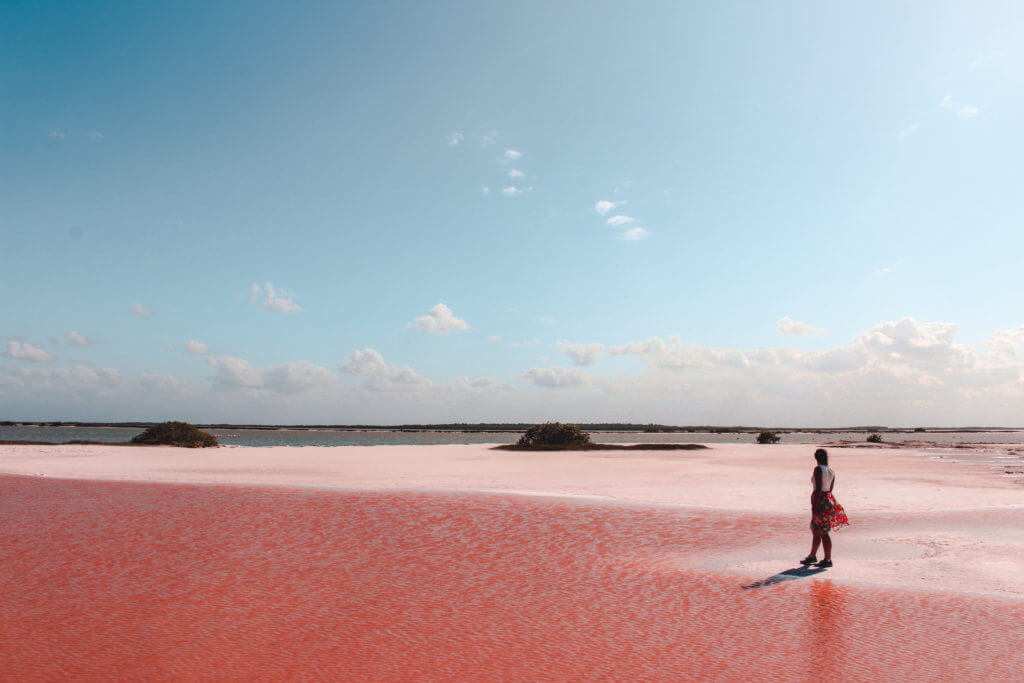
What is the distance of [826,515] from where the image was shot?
10.4 m

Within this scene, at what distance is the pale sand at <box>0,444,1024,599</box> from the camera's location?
402 inches

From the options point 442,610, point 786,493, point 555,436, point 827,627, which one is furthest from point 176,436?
point 827,627

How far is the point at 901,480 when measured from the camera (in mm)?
25875

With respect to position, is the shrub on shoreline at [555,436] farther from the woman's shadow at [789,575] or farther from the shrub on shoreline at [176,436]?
the woman's shadow at [789,575]

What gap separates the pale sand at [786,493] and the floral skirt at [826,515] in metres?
0.67

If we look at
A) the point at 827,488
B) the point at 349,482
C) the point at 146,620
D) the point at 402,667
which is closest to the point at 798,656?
the point at 402,667

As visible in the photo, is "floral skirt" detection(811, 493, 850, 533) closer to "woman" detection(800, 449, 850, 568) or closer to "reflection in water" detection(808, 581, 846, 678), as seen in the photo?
"woman" detection(800, 449, 850, 568)

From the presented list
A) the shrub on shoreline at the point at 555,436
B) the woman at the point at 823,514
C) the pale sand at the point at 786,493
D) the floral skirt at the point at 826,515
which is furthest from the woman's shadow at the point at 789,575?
the shrub on shoreline at the point at 555,436

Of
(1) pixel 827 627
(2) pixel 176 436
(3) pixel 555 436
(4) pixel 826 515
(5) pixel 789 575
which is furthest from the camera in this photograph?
(3) pixel 555 436

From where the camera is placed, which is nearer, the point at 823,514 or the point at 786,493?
the point at 823,514

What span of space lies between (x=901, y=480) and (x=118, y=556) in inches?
1121

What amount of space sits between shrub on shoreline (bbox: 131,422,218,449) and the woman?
170 feet

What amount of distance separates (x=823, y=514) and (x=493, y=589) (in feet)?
19.7

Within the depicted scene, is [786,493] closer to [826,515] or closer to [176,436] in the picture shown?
[826,515]
